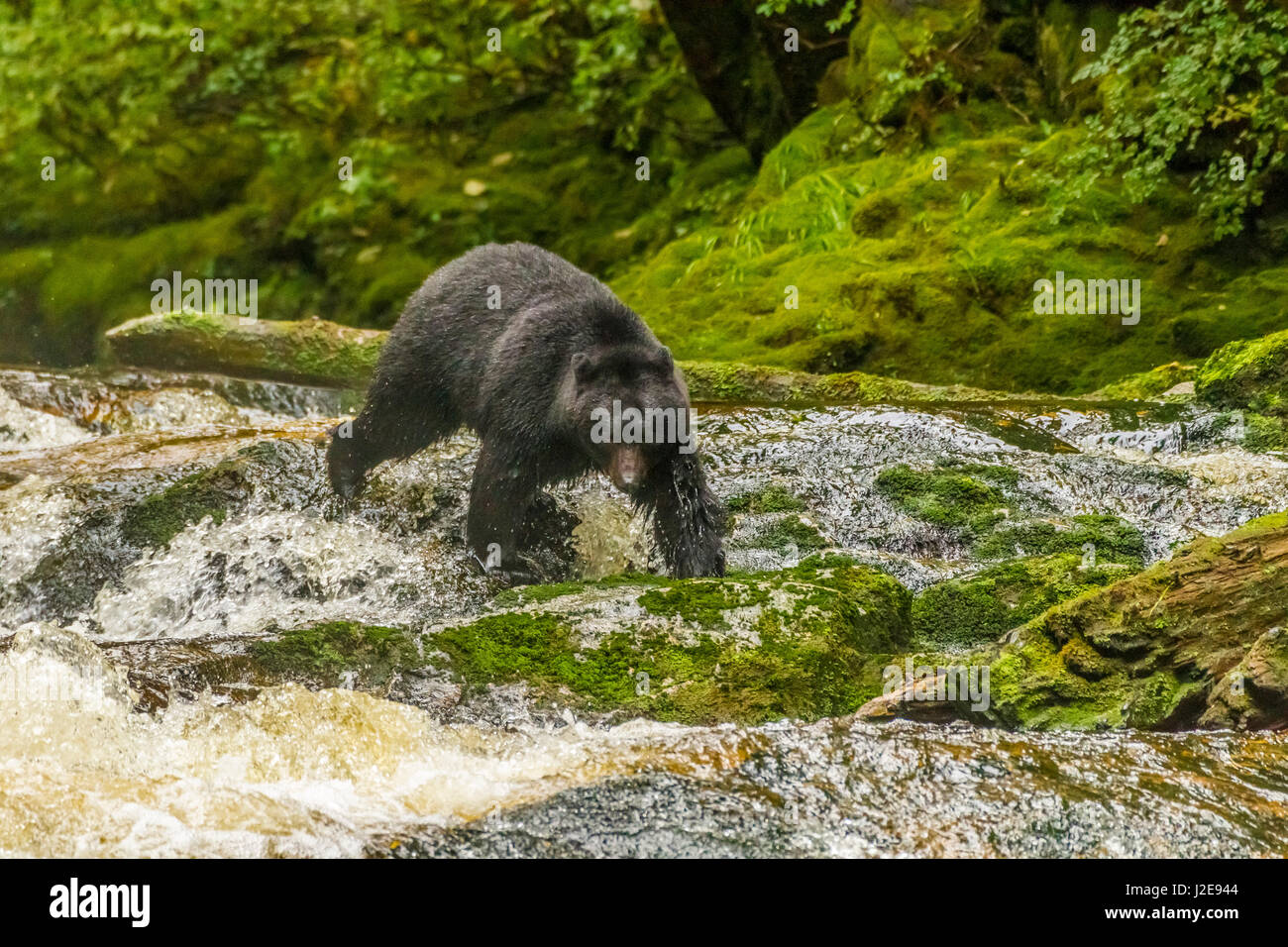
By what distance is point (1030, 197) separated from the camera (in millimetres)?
10047

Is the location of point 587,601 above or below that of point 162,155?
below

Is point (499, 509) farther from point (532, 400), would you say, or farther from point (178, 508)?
point (178, 508)

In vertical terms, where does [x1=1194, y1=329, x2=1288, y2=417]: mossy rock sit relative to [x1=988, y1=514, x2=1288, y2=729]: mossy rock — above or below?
above

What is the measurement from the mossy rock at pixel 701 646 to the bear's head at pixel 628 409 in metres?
0.75

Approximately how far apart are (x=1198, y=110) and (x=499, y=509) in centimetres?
545

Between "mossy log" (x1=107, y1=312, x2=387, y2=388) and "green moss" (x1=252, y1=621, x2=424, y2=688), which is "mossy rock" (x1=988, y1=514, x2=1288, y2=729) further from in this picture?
"mossy log" (x1=107, y1=312, x2=387, y2=388)

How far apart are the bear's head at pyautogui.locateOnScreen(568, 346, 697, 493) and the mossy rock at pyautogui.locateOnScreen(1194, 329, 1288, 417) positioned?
3.26 meters

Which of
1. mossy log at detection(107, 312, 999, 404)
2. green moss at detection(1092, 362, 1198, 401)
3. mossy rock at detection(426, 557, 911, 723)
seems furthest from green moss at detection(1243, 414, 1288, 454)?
mossy log at detection(107, 312, 999, 404)

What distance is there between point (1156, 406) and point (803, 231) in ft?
14.2

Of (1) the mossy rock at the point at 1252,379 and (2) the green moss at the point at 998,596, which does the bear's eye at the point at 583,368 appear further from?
(1) the mossy rock at the point at 1252,379

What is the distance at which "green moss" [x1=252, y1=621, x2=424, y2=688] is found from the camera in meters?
4.75

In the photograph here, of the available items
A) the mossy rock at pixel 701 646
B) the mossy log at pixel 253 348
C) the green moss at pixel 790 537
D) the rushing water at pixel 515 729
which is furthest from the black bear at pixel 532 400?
the mossy log at pixel 253 348
